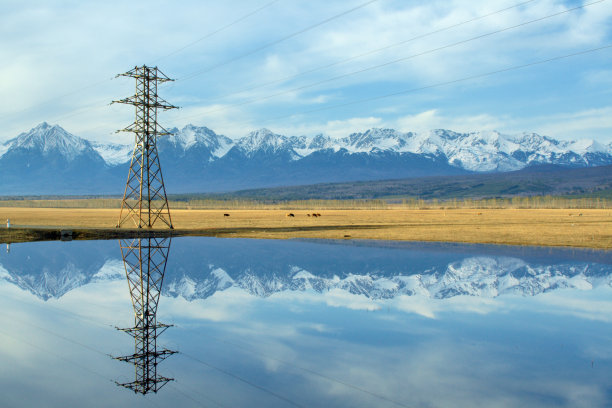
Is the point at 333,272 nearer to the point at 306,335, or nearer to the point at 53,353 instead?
the point at 306,335

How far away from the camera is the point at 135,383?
36.2 ft

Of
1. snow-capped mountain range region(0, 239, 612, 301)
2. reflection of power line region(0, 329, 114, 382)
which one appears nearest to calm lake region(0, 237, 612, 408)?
reflection of power line region(0, 329, 114, 382)

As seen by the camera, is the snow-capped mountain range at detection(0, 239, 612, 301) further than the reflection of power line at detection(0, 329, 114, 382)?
Yes

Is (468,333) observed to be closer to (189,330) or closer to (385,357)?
(385,357)

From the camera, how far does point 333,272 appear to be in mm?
26781

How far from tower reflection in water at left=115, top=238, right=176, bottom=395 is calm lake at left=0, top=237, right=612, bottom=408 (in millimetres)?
57

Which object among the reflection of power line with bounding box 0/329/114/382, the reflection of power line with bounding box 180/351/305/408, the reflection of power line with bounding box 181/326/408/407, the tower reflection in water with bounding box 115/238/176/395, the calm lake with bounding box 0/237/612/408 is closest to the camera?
the reflection of power line with bounding box 180/351/305/408

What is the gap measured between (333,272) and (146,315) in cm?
1166

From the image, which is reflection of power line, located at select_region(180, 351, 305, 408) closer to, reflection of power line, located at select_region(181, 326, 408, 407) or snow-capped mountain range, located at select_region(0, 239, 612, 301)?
reflection of power line, located at select_region(181, 326, 408, 407)

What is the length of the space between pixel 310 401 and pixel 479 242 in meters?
35.6

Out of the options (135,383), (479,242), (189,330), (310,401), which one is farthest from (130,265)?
(479,242)

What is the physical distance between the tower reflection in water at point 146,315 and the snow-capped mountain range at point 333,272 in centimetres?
63

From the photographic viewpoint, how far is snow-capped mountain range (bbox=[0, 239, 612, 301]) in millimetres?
22000

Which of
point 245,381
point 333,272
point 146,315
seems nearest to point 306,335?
point 245,381
